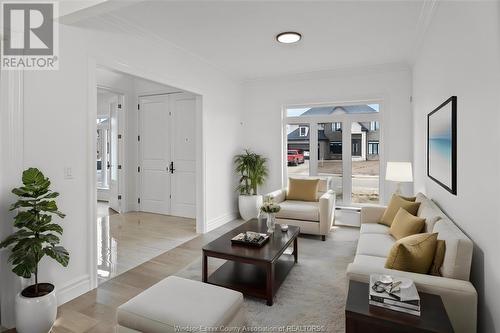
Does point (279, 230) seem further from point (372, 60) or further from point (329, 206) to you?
point (372, 60)

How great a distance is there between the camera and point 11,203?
2.27 metres

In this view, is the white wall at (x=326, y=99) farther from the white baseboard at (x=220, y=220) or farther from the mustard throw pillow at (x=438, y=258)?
the mustard throw pillow at (x=438, y=258)

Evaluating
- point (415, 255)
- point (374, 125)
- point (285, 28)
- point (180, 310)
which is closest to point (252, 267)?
point (180, 310)

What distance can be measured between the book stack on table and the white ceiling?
2589mm

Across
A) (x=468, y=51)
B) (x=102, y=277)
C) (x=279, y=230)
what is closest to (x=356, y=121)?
(x=279, y=230)

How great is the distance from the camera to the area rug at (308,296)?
2250 mm

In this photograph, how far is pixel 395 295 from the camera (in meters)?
1.60

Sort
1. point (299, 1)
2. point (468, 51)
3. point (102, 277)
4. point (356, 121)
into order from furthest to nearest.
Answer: point (356, 121) → point (102, 277) → point (299, 1) → point (468, 51)

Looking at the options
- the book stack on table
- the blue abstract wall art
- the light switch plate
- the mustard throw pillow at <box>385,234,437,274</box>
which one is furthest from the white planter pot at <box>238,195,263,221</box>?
the book stack on table

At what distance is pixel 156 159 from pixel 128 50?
2.99 metres

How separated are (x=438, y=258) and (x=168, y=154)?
4.96m

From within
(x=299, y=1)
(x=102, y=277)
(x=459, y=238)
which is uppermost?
(x=299, y=1)

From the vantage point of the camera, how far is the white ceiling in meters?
2.96

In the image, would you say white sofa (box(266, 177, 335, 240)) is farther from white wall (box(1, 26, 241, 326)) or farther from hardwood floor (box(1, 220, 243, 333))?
white wall (box(1, 26, 241, 326))
